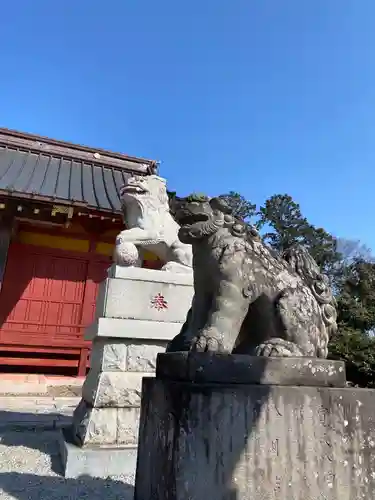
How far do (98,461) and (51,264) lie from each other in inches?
217

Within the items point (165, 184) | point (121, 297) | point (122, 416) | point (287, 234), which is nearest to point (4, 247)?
point (165, 184)

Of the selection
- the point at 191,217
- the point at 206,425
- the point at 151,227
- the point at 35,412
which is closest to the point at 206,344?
the point at 206,425

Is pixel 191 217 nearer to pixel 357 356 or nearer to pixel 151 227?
pixel 151 227

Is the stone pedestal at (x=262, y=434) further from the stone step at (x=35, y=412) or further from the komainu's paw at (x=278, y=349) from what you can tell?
the stone step at (x=35, y=412)

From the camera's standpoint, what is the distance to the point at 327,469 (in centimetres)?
142

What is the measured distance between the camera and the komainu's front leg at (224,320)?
1.58 meters

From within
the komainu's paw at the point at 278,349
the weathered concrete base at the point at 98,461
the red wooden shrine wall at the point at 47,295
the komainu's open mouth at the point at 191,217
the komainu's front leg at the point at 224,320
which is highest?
the red wooden shrine wall at the point at 47,295

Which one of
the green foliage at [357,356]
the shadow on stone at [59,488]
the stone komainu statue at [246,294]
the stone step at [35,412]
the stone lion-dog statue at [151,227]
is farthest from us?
the green foliage at [357,356]

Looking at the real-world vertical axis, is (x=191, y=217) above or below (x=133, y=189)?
below

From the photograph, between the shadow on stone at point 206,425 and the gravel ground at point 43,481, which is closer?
the shadow on stone at point 206,425

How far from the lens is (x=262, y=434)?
139cm

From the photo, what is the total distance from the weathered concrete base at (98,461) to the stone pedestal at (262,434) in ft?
4.83

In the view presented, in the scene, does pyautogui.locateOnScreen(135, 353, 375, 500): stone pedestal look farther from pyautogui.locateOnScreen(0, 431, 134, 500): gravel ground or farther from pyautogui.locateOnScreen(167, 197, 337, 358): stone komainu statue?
pyautogui.locateOnScreen(0, 431, 134, 500): gravel ground

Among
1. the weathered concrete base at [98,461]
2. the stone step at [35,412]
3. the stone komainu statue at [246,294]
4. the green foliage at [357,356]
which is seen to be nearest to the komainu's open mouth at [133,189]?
the stone komainu statue at [246,294]
